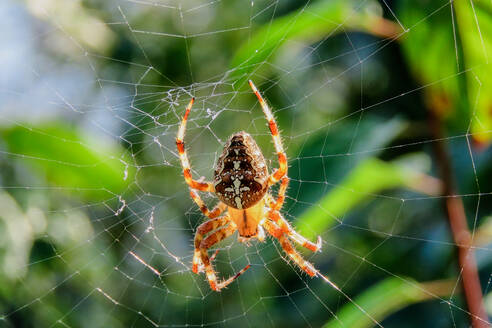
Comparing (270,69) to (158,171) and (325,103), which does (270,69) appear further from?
(158,171)

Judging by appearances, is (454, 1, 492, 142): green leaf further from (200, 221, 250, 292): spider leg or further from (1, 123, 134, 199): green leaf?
(1, 123, 134, 199): green leaf

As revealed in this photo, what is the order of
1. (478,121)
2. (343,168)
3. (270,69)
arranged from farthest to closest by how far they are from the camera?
(270,69) < (343,168) < (478,121)

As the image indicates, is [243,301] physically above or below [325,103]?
below

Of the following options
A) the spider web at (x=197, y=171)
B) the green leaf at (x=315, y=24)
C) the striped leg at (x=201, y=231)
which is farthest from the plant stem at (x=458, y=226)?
the striped leg at (x=201, y=231)

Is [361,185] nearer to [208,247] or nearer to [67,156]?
[208,247]

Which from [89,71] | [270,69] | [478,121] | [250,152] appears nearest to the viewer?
[478,121]

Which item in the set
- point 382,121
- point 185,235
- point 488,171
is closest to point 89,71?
point 185,235

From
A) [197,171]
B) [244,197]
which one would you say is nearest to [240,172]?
[244,197]
